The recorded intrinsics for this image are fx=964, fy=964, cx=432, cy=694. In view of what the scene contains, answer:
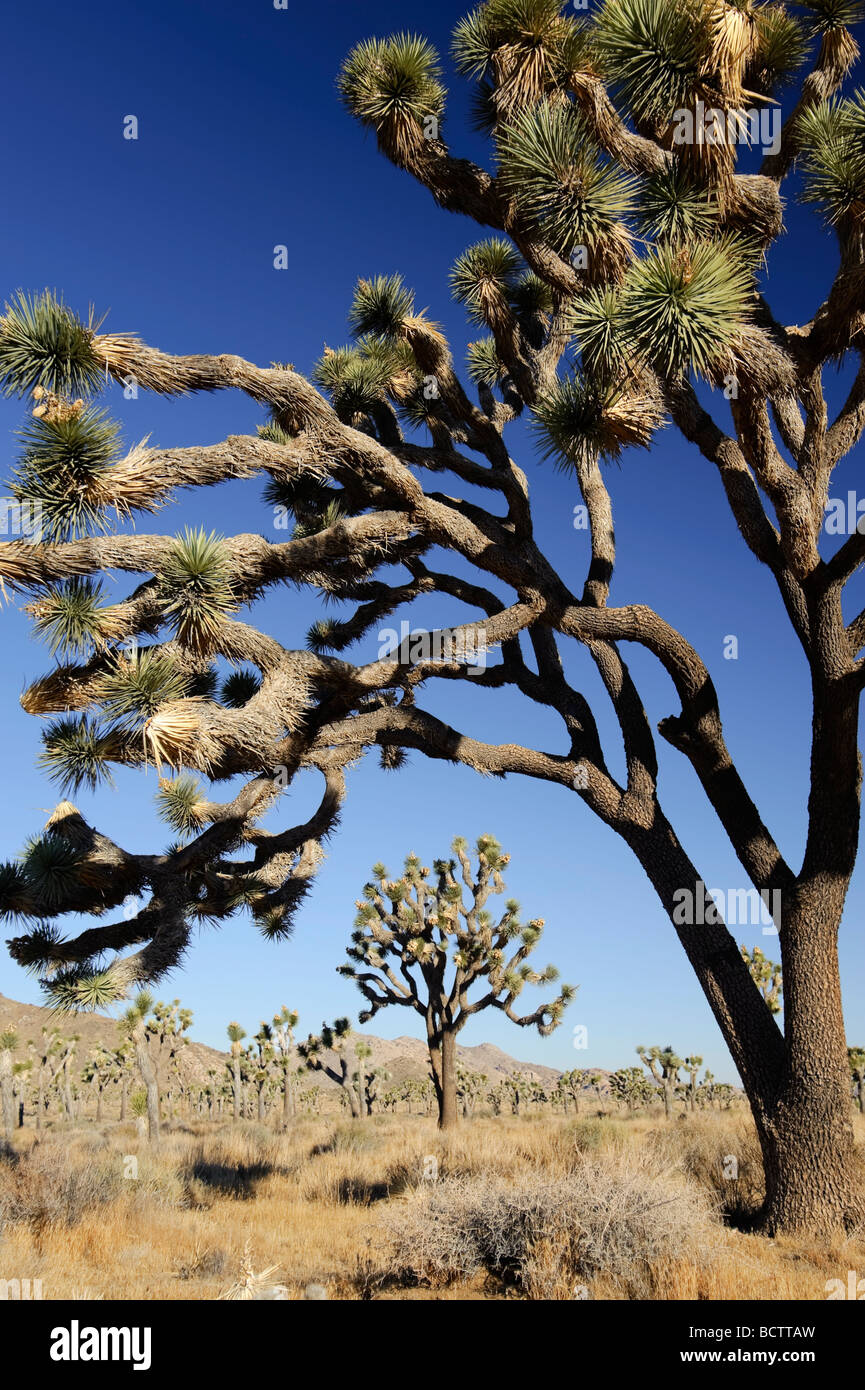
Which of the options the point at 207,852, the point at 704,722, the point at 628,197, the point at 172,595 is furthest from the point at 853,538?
the point at 207,852

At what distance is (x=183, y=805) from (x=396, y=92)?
6198mm

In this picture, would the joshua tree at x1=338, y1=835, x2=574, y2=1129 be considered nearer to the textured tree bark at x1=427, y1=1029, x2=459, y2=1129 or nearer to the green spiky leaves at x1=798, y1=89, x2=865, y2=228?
the textured tree bark at x1=427, y1=1029, x2=459, y2=1129

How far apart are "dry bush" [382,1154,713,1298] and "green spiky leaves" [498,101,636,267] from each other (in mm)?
6665

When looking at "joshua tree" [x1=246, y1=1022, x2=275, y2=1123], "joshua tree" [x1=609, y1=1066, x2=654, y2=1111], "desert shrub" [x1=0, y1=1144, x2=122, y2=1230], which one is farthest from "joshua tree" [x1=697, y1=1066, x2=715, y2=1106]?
"desert shrub" [x1=0, y1=1144, x2=122, y2=1230]

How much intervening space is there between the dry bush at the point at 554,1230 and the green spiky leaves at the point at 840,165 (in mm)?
7021

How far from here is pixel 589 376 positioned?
23.4 ft

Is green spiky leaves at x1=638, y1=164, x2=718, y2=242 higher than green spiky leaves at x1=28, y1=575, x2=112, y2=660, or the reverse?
green spiky leaves at x1=638, y1=164, x2=718, y2=242

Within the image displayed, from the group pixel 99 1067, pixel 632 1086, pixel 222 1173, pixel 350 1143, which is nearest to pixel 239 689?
pixel 222 1173

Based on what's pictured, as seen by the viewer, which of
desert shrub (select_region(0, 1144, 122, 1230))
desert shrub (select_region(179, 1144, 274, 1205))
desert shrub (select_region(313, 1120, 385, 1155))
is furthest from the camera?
desert shrub (select_region(313, 1120, 385, 1155))

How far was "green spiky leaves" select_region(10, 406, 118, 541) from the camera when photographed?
248 inches

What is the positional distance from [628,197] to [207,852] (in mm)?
5964

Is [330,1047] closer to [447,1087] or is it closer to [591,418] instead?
[447,1087]

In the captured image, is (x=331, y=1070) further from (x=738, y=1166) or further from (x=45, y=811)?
(x=45, y=811)

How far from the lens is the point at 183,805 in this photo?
8.01 metres
